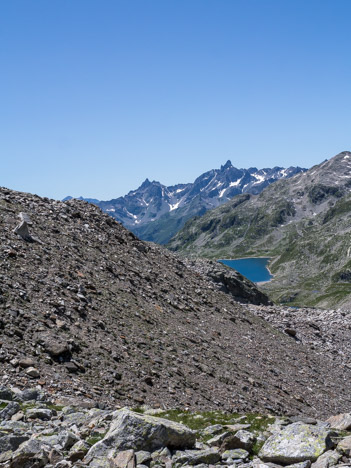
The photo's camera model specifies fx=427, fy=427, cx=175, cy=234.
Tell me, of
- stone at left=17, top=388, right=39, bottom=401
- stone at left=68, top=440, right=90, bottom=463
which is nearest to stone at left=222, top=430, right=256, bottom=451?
stone at left=68, top=440, right=90, bottom=463

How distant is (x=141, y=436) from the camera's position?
39.4 ft

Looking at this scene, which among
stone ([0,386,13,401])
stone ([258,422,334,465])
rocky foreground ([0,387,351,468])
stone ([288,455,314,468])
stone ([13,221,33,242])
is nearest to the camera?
stone ([288,455,314,468])

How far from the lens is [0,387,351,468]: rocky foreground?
36.6 ft

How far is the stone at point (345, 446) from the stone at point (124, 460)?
5.51 meters

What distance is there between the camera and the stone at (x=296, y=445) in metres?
11.4

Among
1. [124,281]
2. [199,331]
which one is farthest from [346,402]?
[124,281]

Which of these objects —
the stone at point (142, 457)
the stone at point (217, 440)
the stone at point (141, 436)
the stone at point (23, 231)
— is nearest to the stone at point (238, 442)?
the stone at point (217, 440)

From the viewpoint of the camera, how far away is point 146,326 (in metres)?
27.9

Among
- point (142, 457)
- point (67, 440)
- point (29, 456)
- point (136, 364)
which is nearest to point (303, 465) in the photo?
point (142, 457)

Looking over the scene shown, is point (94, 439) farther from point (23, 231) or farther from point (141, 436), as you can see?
point (23, 231)

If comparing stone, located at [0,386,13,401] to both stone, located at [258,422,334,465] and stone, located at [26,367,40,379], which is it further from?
stone, located at [258,422,334,465]

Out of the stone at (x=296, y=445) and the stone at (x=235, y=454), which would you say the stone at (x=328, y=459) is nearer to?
the stone at (x=296, y=445)

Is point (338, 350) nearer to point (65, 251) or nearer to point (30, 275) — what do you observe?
point (65, 251)

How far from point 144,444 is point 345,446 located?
5537 mm
